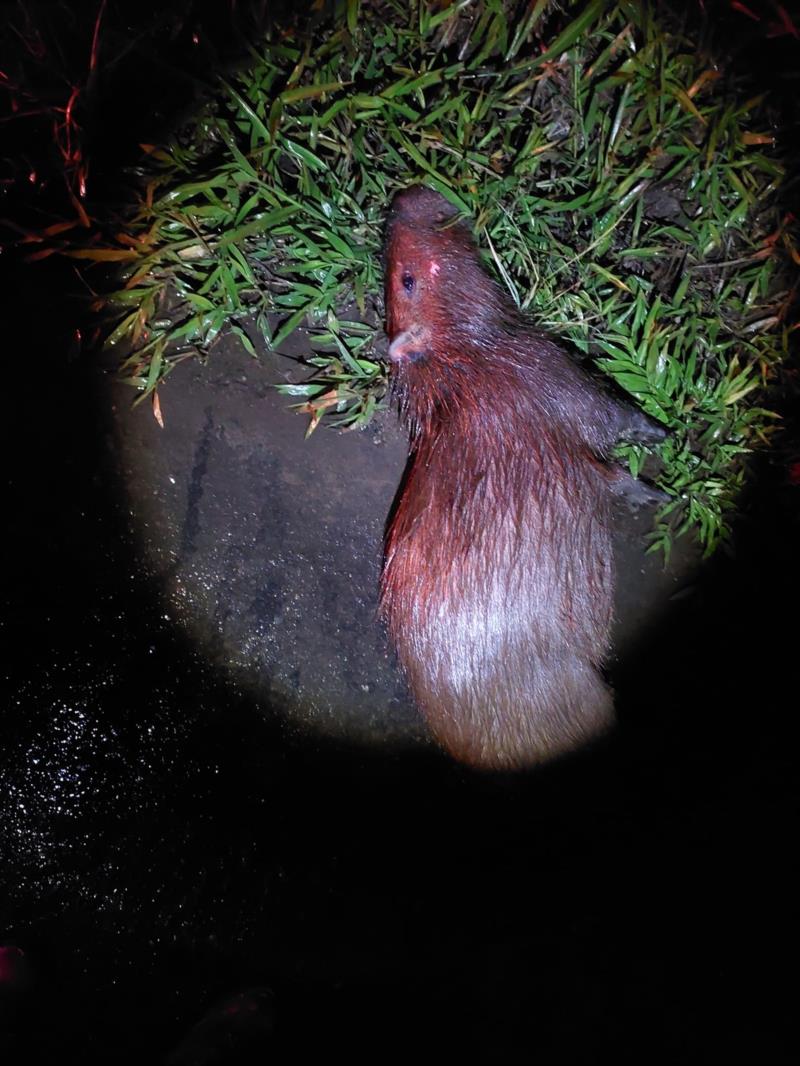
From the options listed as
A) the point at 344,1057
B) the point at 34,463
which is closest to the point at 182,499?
the point at 34,463

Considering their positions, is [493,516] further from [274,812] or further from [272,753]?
[274,812]

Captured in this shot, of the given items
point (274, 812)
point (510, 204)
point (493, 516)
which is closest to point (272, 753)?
point (274, 812)

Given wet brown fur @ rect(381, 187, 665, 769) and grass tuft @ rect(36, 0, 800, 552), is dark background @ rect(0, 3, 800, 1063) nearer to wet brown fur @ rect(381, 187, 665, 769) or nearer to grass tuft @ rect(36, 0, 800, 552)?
grass tuft @ rect(36, 0, 800, 552)

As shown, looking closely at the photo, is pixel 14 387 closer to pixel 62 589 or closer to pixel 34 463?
pixel 34 463

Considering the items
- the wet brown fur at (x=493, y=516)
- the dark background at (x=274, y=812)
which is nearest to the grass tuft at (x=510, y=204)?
the wet brown fur at (x=493, y=516)

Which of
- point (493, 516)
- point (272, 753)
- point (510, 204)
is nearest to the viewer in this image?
point (493, 516)
